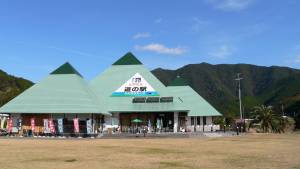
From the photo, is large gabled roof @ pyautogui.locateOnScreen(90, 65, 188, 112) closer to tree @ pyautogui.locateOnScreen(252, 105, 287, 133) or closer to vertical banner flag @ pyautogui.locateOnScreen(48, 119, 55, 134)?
vertical banner flag @ pyautogui.locateOnScreen(48, 119, 55, 134)

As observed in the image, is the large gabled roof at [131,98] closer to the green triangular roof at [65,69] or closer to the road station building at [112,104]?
the road station building at [112,104]

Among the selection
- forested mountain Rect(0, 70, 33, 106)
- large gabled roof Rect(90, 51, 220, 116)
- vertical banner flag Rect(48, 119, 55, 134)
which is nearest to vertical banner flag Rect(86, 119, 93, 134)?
vertical banner flag Rect(48, 119, 55, 134)

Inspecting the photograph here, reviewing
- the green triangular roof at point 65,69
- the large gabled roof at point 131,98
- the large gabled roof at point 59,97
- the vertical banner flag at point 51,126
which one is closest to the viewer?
the vertical banner flag at point 51,126

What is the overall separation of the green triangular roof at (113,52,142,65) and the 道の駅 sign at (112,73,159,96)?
Result: 10.9 ft

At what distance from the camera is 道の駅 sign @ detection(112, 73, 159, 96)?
57.7 meters

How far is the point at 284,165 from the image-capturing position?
17797mm

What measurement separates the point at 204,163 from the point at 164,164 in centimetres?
179

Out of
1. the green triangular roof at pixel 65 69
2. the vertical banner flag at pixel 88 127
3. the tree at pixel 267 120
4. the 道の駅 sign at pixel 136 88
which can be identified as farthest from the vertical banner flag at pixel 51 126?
the tree at pixel 267 120

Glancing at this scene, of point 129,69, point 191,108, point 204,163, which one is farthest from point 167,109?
point 204,163

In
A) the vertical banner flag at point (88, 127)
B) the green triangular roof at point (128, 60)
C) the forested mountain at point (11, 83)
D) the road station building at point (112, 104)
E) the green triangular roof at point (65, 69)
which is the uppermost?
the forested mountain at point (11, 83)

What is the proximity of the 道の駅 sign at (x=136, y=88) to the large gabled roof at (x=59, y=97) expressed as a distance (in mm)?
4386

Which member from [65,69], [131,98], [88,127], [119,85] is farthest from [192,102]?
[88,127]

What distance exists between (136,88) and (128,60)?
5598mm

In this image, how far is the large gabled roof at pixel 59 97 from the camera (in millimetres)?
50656
